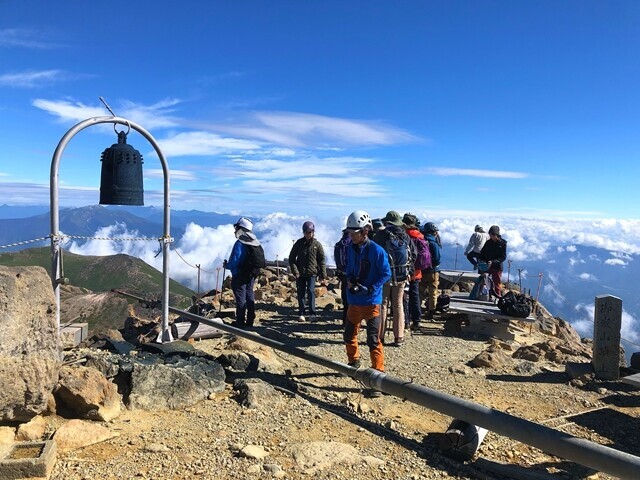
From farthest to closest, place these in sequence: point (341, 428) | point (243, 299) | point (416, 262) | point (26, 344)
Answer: point (416, 262) → point (243, 299) → point (341, 428) → point (26, 344)

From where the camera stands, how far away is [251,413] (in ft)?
19.9

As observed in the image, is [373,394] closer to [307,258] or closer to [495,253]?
[307,258]

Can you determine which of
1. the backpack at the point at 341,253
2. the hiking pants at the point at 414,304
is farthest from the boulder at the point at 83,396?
the hiking pants at the point at 414,304

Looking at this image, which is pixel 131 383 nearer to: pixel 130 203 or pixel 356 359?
pixel 130 203

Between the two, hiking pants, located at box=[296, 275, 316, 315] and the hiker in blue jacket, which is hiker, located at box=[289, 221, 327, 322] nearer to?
hiking pants, located at box=[296, 275, 316, 315]

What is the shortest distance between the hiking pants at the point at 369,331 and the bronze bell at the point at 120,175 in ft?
11.4

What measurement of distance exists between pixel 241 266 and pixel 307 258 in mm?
1638

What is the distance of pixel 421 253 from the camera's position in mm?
11648

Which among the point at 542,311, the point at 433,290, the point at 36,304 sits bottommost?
the point at 542,311

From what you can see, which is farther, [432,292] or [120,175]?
[432,292]

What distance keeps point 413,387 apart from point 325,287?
1218cm

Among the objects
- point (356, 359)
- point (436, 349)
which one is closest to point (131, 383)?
point (356, 359)

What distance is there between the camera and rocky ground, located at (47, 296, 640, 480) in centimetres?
482

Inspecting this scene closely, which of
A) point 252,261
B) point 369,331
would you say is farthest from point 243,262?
point 369,331
